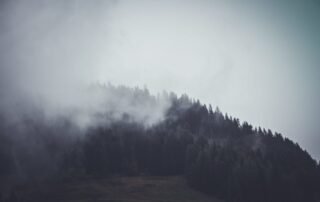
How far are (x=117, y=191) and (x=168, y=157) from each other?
37.4 metres

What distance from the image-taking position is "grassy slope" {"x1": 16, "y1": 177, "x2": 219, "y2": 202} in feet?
271

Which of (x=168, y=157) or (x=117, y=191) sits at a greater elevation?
(x=168, y=157)

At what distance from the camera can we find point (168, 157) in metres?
125

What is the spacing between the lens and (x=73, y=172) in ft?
358

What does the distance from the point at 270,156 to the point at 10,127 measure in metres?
97.0

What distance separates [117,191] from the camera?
91.1 metres

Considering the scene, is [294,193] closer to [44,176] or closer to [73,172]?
[73,172]

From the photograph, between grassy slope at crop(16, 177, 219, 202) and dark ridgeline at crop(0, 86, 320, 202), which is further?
dark ridgeline at crop(0, 86, 320, 202)

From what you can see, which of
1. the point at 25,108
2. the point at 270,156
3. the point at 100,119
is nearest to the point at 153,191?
the point at 270,156

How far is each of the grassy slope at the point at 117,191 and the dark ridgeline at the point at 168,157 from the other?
682 centimetres

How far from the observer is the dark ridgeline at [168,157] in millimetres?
99938

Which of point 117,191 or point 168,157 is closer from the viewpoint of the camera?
point 117,191

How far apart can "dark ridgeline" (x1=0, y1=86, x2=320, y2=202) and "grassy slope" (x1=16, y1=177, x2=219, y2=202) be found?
6820 millimetres

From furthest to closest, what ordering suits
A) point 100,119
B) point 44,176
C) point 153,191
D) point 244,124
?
point 244,124 < point 100,119 < point 44,176 < point 153,191
